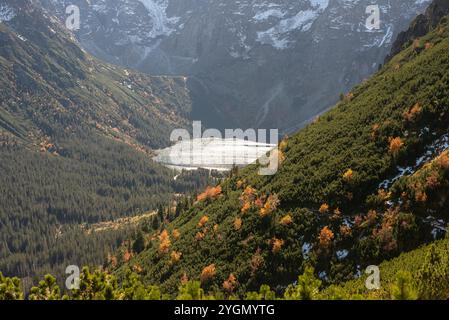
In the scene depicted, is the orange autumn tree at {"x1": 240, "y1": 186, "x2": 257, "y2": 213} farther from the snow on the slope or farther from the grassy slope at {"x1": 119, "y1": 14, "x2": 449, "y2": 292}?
the snow on the slope

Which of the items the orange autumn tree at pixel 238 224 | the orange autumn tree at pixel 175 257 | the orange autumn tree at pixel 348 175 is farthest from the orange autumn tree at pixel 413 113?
the orange autumn tree at pixel 175 257

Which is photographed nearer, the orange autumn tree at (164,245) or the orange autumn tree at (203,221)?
the orange autumn tree at (203,221)

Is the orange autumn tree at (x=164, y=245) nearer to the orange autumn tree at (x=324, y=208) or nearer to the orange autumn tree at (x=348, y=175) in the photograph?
the orange autumn tree at (x=324, y=208)

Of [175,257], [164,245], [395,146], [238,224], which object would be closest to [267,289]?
[395,146]

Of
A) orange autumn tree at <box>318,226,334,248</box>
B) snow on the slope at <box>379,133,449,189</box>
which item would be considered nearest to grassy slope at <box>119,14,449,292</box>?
orange autumn tree at <box>318,226,334,248</box>

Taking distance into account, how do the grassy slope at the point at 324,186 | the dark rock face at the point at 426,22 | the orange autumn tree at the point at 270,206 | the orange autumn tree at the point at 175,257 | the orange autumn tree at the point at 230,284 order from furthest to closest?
1. the dark rock face at the point at 426,22
2. the orange autumn tree at the point at 175,257
3. the orange autumn tree at the point at 270,206
4. the orange autumn tree at the point at 230,284
5. the grassy slope at the point at 324,186

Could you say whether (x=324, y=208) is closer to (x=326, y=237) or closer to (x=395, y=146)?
(x=326, y=237)
